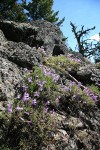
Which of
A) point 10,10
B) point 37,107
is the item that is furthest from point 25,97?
point 10,10

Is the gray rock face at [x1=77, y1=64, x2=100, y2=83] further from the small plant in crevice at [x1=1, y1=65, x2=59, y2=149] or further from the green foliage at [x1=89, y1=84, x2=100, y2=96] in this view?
the small plant in crevice at [x1=1, y1=65, x2=59, y2=149]

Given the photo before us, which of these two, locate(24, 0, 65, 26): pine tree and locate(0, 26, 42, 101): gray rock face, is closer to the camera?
locate(0, 26, 42, 101): gray rock face

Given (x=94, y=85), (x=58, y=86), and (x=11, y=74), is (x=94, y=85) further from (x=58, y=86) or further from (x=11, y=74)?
(x=11, y=74)

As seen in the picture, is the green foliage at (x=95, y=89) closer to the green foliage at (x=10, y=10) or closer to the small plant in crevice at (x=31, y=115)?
the small plant in crevice at (x=31, y=115)

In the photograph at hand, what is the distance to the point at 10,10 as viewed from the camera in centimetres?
2714

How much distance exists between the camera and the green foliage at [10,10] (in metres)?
26.2

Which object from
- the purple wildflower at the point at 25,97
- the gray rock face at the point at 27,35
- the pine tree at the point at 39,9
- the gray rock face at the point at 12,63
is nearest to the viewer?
the purple wildflower at the point at 25,97

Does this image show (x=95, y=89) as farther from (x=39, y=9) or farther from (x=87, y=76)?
(x=39, y=9)

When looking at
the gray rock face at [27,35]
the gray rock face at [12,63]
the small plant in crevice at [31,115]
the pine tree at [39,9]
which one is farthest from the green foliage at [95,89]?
the pine tree at [39,9]

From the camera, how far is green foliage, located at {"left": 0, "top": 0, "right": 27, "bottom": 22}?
2622 cm

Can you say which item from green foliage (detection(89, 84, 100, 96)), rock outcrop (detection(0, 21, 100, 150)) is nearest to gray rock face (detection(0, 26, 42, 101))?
rock outcrop (detection(0, 21, 100, 150))

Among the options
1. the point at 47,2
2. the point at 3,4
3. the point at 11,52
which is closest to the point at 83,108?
the point at 11,52

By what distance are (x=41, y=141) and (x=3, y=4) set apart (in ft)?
75.4

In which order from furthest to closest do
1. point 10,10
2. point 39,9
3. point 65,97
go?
point 39,9, point 10,10, point 65,97
